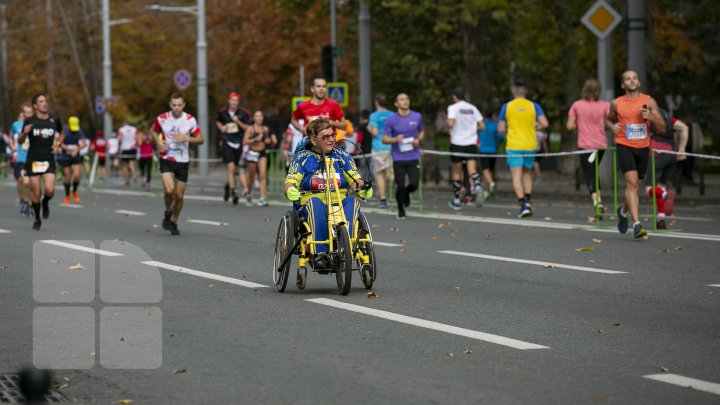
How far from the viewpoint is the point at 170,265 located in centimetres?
1441

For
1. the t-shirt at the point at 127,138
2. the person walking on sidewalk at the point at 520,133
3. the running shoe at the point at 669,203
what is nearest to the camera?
the running shoe at the point at 669,203

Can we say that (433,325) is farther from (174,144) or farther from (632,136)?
(174,144)

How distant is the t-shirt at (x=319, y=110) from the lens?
18812 mm

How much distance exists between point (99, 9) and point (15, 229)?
47894 millimetres

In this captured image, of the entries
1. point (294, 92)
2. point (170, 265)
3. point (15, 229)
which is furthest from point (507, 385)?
point (294, 92)

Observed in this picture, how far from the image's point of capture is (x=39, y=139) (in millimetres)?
20594

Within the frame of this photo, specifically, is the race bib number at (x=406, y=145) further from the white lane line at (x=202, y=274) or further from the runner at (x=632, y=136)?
the white lane line at (x=202, y=274)

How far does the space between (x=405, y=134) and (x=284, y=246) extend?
10.6 metres

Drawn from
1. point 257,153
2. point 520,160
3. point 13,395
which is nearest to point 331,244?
point 13,395

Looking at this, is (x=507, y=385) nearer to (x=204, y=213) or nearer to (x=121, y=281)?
(x=121, y=281)

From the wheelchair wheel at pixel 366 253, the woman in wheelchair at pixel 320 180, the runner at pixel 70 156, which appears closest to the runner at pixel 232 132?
the runner at pixel 70 156

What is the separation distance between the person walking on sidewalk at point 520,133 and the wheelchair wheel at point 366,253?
1031 cm

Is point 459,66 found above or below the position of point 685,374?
above

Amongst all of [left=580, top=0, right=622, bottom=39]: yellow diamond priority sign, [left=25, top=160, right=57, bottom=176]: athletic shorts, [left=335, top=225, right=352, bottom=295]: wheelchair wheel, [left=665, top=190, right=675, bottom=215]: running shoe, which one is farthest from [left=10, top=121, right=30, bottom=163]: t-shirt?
[left=335, top=225, right=352, bottom=295]: wheelchair wheel
